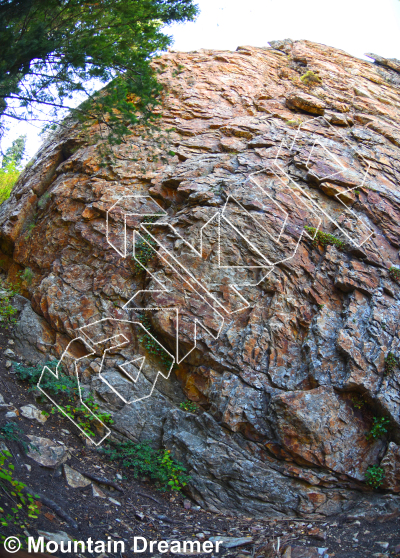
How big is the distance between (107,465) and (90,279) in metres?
3.37

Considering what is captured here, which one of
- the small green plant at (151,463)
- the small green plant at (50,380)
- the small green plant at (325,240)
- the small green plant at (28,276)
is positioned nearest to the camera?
the small green plant at (151,463)

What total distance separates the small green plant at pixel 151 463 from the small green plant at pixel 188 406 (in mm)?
690

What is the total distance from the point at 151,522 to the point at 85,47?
6545 mm

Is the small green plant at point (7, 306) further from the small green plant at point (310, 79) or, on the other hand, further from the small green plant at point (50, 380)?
the small green plant at point (310, 79)

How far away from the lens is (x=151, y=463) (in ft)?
18.5

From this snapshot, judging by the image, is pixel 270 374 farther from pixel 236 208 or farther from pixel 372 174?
pixel 372 174

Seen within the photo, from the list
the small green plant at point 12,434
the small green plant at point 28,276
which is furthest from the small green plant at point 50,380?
the small green plant at point 28,276

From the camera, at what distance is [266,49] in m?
11.6

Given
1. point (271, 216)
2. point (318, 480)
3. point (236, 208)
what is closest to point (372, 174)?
point (271, 216)

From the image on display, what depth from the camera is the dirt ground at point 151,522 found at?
14.2ft

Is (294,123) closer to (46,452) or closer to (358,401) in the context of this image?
(358,401)

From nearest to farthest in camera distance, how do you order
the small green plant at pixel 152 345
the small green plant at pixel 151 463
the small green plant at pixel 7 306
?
the small green plant at pixel 151 463 → the small green plant at pixel 152 345 → the small green plant at pixel 7 306

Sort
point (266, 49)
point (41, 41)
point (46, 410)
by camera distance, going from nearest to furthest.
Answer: point (41, 41) < point (46, 410) < point (266, 49)

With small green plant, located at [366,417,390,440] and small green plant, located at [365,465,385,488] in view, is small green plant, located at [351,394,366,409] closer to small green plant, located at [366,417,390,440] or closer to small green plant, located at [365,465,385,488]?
small green plant, located at [366,417,390,440]
